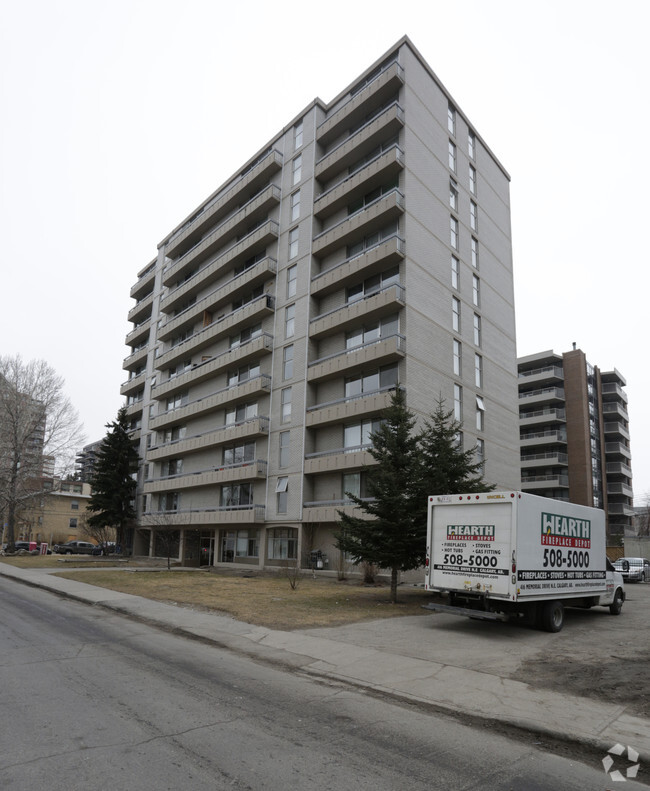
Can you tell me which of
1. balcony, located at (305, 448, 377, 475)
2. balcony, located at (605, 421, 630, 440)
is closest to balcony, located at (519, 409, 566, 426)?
balcony, located at (605, 421, 630, 440)

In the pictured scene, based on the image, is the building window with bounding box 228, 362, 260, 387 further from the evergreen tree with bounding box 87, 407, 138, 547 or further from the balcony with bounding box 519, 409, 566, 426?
the balcony with bounding box 519, 409, 566, 426

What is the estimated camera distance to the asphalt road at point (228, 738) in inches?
182

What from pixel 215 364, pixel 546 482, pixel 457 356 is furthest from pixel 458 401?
pixel 546 482

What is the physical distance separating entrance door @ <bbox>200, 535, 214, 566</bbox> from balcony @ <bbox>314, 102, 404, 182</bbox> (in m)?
27.6

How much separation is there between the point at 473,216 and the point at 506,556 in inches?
1268

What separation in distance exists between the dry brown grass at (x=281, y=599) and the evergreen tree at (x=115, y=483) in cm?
2581

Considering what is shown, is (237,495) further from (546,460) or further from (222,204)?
(546,460)

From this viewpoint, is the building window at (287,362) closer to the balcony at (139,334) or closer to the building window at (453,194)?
the building window at (453,194)

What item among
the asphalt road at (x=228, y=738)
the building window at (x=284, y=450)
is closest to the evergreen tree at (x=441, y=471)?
the asphalt road at (x=228, y=738)

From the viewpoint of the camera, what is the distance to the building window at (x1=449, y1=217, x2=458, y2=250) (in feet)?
116

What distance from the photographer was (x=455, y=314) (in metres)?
34.3

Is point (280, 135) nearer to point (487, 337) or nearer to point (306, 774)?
point (487, 337)

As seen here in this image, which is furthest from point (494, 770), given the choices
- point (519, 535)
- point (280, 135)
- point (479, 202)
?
point (280, 135)

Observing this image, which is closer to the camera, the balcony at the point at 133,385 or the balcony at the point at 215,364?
the balcony at the point at 215,364
